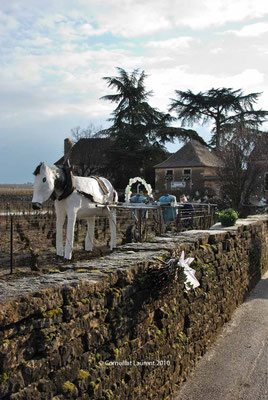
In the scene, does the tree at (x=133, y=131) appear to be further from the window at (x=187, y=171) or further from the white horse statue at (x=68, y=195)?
the white horse statue at (x=68, y=195)

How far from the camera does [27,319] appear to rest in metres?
2.95

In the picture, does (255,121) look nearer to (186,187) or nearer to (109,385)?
(186,187)

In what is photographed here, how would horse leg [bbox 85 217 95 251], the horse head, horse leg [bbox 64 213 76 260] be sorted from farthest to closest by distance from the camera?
horse leg [bbox 85 217 95 251], horse leg [bbox 64 213 76 260], the horse head

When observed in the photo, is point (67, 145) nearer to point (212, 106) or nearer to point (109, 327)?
point (109, 327)

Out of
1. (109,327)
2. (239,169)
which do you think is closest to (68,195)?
(109,327)

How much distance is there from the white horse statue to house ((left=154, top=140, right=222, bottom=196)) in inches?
1527

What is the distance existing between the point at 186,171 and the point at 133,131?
26.2 ft

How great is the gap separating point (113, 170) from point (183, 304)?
44856mm

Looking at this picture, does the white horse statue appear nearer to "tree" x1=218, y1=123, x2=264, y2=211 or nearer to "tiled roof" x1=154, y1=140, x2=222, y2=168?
"tree" x1=218, y1=123, x2=264, y2=211

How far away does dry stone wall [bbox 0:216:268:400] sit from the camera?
2.90 m

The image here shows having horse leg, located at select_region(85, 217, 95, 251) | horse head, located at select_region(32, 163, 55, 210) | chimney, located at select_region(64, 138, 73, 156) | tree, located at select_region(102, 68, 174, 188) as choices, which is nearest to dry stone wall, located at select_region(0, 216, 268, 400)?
horse head, located at select_region(32, 163, 55, 210)

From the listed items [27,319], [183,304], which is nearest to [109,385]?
[27,319]

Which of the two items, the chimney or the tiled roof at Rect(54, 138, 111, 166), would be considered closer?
the chimney

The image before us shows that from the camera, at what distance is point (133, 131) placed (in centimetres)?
4869
